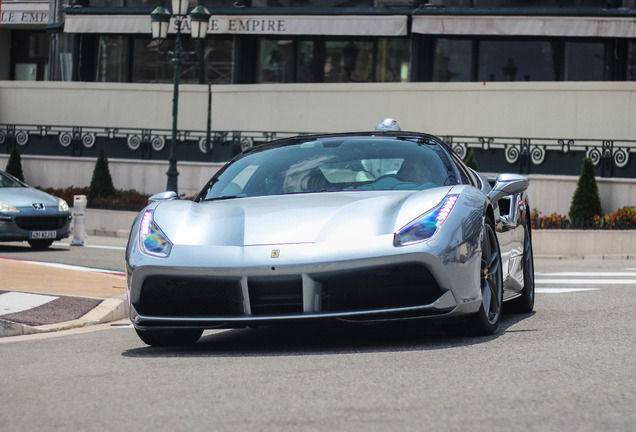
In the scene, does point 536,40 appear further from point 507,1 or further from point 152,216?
point 152,216

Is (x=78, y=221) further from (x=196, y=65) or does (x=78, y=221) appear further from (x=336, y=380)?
(x=336, y=380)

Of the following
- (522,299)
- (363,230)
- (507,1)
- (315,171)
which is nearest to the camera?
(363,230)

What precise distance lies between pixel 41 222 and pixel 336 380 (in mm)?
14668

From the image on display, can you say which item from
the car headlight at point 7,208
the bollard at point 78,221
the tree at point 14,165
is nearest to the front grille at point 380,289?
the car headlight at point 7,208

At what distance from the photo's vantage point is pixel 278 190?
27.1 feet

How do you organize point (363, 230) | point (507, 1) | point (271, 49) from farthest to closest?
point (271, 49) < point (507, 1) < point (363, 230)

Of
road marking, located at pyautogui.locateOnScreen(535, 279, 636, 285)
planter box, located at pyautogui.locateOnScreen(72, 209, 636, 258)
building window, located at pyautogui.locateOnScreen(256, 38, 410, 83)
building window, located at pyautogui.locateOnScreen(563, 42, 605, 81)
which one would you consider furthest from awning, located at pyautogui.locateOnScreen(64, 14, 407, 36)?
road marking, located at pyautogui.locateOnScreen(535, 279, 636, 285)

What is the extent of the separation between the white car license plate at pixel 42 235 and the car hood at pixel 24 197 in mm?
467

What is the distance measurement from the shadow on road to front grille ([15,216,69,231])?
11.2 m

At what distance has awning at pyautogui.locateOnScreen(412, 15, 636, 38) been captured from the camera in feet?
101

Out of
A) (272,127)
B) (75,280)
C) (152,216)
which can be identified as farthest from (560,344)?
(272,127)

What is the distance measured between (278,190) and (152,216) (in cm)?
93

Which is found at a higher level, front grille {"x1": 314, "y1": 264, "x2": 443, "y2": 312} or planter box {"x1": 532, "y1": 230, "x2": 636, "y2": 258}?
front grille {"x1": 314, "y1": 264, "x2": 443, "y2": 312}

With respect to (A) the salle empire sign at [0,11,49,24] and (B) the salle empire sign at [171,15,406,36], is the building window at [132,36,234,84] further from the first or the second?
(A) the salle empire sign at [0,11,49,24]
